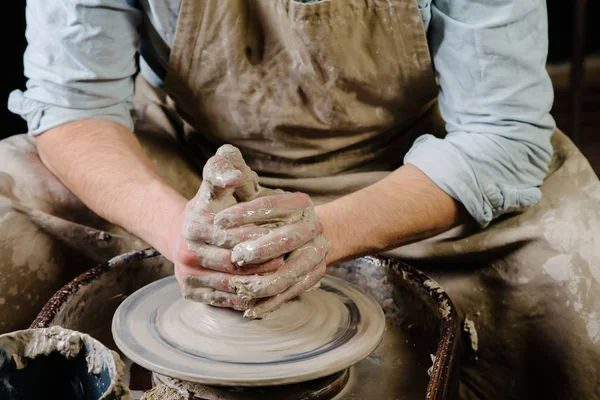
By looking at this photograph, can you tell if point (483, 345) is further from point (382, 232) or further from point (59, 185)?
point (59, 185)

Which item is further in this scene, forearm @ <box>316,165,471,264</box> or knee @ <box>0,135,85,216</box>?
knee @ <box>0,135,85,216</box>

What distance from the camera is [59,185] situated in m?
1.58

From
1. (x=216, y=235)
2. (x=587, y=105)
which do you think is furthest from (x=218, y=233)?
(x=587, y=105)

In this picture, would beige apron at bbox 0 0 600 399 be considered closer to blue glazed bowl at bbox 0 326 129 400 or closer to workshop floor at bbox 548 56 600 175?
blue glazed bowl at bbox 0 326 129 400

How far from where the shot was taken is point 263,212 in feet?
3.43

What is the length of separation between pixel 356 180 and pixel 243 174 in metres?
0.71

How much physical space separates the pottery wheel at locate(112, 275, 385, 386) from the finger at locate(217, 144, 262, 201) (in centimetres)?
20

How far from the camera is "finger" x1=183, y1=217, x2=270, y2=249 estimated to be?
103cm

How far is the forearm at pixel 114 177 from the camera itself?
4.32ft

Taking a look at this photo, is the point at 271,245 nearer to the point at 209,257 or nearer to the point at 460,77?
the point at 209,257

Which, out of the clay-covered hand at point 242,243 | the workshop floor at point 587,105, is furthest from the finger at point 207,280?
the workshop floor at point 587,105

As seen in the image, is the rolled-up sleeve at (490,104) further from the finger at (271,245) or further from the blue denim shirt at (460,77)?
the finger at (271,245)

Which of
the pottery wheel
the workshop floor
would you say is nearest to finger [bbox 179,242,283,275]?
the pottery wheel

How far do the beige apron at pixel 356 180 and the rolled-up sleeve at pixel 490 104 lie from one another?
0.24ft
